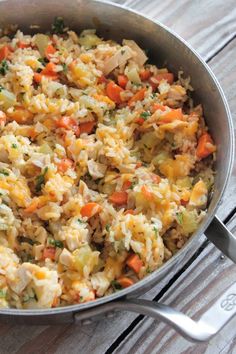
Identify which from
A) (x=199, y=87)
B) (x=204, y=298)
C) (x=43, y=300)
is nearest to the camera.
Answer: (x=43, y=300)

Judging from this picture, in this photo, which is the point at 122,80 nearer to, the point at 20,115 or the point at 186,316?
the point at 20,115

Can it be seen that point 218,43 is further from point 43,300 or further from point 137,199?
point 43,300

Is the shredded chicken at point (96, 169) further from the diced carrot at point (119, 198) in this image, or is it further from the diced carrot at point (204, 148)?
the diced carrot at point (204, 148)

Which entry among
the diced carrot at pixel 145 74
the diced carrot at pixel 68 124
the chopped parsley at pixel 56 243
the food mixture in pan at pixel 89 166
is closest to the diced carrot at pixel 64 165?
the food mixture in pan at pixel 89 166

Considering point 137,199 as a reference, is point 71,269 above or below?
below

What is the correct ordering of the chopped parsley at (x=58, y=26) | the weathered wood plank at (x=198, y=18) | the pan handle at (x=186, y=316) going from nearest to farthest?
the pan handle at (x=186, y=316), the chopped parsley at (x=58, y=26), the weathered wood plank at (x=198, y=18)

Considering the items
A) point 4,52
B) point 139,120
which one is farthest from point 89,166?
point 4,52

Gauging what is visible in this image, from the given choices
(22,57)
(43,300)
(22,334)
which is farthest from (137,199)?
(22,57)
